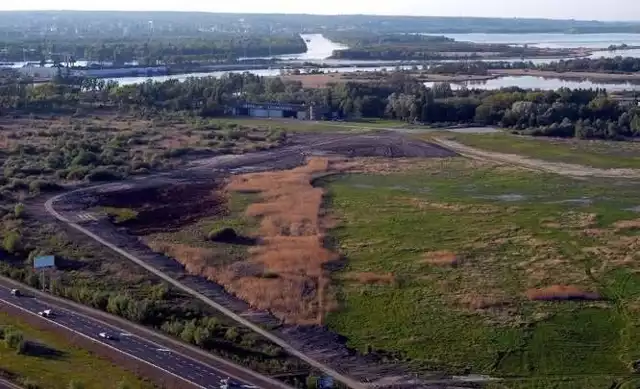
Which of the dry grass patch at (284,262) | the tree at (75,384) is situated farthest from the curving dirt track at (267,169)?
the tree at (75,384)

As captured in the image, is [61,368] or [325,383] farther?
[61,368]

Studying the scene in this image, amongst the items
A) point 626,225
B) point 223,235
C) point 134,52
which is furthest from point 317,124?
point 134,52

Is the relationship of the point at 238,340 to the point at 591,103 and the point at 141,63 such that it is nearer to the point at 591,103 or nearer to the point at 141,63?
the point at 591,103

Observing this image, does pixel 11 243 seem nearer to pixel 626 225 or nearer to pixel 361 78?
pixel 626 225

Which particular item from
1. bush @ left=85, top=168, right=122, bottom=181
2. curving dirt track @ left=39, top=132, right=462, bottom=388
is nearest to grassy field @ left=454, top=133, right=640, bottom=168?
curving dirt track @ left=39, top=132, right=462, bottom=388

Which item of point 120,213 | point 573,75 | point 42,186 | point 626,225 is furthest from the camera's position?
point 573,75

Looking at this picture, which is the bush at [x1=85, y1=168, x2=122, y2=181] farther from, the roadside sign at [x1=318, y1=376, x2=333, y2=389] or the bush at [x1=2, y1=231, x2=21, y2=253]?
the roadside sign at [x1=318, y1=376, x2=333, y2=389]

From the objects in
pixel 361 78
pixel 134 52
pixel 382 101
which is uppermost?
pixel 134 52
